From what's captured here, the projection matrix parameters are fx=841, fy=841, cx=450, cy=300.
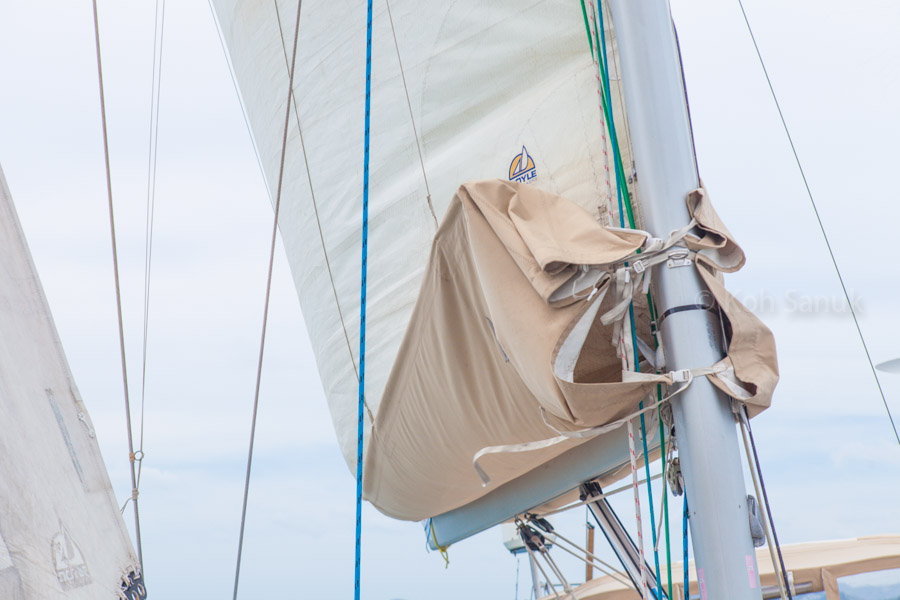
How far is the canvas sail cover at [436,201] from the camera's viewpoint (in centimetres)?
162

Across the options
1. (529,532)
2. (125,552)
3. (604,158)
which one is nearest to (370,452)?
(529,532)

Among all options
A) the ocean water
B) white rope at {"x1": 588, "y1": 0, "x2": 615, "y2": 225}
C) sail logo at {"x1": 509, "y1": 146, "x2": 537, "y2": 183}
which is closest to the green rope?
white rope at {"x1": 588, "y1": 0, "x2": 615, "y2": 225}

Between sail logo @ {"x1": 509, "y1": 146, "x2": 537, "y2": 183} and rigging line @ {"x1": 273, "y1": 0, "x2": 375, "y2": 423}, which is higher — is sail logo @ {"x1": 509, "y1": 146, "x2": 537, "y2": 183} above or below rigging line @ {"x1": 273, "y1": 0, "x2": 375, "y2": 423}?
below

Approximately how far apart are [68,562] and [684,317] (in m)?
1.11

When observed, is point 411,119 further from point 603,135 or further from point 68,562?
point 68,562

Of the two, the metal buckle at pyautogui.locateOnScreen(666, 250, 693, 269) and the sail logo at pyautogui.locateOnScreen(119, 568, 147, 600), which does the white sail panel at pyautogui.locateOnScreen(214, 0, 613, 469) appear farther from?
the sail logo at pyautogui.locateOnScreen(119, 568, 147, 600)

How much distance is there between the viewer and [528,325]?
1514 mm

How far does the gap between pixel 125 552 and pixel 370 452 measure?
1.72 metres

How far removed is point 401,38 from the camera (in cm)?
255

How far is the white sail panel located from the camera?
2.06 meters

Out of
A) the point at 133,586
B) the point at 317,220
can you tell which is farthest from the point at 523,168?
the point at 133,586

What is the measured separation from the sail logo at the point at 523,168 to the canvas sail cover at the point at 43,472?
4.76ft

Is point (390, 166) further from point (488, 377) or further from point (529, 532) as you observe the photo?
point (529, 532)

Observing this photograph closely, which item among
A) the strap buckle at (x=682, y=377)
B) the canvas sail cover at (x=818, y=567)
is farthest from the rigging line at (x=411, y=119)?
the canvas sail cover at (x=818, y=567)
